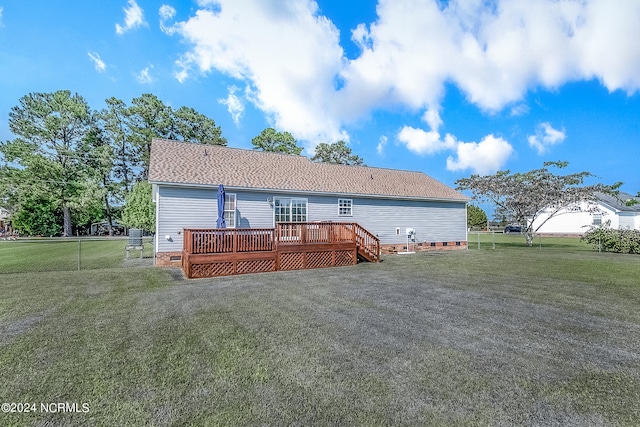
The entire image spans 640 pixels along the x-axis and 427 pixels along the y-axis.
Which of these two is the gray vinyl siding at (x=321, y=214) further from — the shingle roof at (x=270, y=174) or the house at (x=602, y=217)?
the house at (x=602, y=217)

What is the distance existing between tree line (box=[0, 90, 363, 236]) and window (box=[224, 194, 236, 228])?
1908cm

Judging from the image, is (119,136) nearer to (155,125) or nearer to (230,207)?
(155,125)

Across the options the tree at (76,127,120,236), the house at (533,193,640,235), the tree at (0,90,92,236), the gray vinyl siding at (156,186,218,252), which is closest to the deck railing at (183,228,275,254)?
the gray vinyl siding at (156,186,218,252)

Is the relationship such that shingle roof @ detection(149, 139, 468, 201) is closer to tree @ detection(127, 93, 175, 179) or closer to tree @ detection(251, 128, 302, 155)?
tree @ detection(251, 128, 302, 155)

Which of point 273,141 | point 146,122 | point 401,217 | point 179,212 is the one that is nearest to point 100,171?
point 146,122

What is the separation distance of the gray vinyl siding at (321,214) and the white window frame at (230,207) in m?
0.12

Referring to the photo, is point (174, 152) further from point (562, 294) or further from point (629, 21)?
point (629, 21)

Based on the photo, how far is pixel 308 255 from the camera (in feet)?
34.5

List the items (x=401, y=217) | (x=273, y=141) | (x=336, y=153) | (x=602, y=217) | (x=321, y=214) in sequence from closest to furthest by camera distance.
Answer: (x=321, y=214), (x=401, y=217), (x=602, y=217), (x=273, y=141), (x=336, y=153)

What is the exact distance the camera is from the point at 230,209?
39.2 ft

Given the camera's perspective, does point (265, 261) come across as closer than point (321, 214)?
Yes

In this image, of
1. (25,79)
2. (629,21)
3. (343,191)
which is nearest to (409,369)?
(343,191)

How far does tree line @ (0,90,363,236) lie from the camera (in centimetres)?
2789

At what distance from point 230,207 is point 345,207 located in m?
5.59
